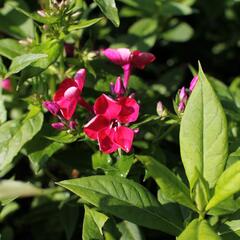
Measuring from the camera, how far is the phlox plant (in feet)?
5.47

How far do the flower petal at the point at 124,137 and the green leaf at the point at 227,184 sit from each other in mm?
349

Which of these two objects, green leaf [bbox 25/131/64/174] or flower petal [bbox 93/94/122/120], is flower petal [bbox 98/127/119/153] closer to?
flower petal [bbox 93/94/122/120]

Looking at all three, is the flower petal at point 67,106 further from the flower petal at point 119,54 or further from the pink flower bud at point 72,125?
the flower petal at point 119,54

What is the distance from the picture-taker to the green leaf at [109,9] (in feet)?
6.45

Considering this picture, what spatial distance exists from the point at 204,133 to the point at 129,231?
2.18ft

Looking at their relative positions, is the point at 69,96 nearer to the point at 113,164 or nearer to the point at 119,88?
the point at 119,88

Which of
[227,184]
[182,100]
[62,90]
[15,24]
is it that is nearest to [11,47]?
[15,24]

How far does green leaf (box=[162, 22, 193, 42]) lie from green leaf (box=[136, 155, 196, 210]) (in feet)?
5.59

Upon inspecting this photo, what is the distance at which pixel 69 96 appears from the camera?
6.06 feet

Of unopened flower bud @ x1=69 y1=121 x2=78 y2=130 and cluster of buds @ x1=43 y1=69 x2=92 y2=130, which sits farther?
unopened flower bud @ x1=69 y1=121 x2=78 y2=130

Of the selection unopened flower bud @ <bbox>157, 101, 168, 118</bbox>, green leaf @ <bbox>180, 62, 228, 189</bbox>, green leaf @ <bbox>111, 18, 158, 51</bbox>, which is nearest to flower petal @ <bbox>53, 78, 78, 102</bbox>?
unopened flower bud @ <bbox>157, 101, 168, 118</bbox>

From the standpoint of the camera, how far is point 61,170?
2834 mm

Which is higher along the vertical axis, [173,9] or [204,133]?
[204,133]

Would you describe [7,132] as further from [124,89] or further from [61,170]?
[61,170]
